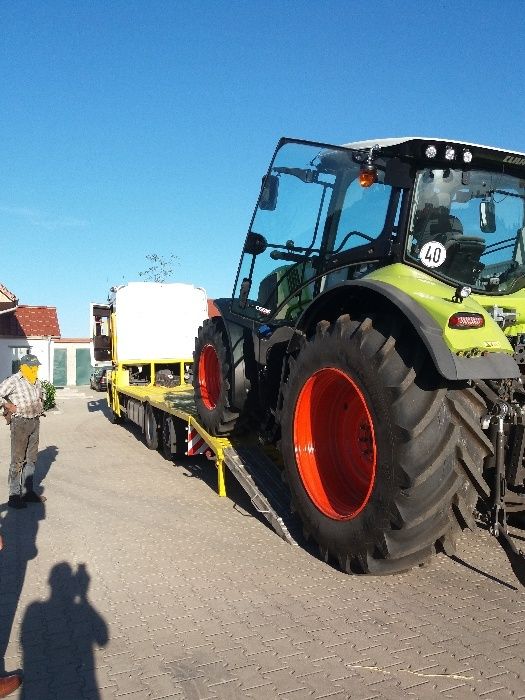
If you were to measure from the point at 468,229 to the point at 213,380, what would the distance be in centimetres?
321

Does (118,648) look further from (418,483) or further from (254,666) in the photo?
(418,483)

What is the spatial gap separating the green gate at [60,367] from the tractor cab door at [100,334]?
1690cm

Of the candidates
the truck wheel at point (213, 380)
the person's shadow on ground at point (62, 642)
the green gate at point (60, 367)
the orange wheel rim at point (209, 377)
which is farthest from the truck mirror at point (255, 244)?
the green gate at point (60, 367)

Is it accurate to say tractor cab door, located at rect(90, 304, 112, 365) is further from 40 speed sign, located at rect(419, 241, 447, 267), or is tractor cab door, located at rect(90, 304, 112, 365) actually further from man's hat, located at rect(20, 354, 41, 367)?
40 speed sign, located at rect(419, 241, 447, 267)

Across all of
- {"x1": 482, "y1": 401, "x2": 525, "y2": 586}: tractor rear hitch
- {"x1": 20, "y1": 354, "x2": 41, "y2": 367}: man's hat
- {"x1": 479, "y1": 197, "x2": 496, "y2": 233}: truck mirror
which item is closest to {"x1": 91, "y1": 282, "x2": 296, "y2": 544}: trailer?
{"x1": 20, "y1": 354, "x2": 41, "y2": 367}: man's hat

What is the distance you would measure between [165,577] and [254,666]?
1.32 m

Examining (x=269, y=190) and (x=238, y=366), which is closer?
(x=269, y=190)

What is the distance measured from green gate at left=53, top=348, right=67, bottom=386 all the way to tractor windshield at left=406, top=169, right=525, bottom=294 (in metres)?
28.2

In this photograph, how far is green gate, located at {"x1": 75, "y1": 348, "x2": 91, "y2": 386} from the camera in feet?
99.0

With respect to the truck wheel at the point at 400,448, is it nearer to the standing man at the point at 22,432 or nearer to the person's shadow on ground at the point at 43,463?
the standing man at the point at 22,432

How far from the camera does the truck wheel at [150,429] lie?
8.93 m

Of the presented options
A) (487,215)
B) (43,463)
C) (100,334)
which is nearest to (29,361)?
(43,463)

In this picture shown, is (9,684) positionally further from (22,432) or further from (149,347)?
(149,347)

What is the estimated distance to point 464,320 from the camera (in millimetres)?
3152
